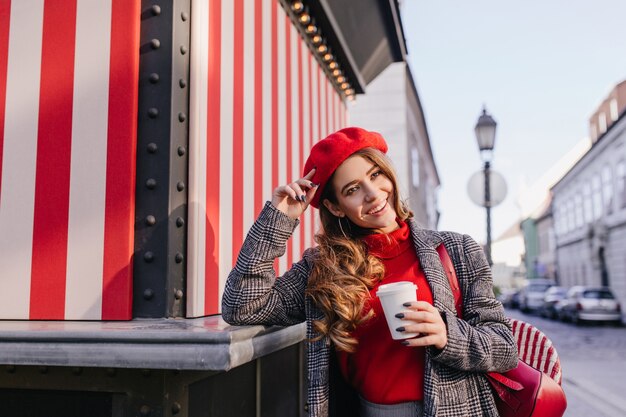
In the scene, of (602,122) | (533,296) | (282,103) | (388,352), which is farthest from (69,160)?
(602,122)

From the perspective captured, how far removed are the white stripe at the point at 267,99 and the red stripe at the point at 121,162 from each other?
1041 millimetres

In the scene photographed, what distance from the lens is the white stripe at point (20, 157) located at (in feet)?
6.22

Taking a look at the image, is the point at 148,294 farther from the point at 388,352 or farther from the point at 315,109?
the point at 315,109

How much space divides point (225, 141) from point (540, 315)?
27.3 m

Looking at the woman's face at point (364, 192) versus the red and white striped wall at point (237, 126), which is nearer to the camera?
the woman's face at point (364, 192)

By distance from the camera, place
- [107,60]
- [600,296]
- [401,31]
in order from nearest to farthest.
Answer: [107,60], [401,31], [600,296]

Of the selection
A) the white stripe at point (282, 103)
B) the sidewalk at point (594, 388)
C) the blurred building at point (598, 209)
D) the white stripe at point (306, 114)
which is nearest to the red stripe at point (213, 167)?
the white stripe at point (282, 103)

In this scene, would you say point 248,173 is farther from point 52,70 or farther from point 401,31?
point 401,31

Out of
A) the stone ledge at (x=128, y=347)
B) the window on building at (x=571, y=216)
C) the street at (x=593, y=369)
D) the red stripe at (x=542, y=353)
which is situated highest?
the window on building at (x=571, y=216)

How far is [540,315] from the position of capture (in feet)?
85.9

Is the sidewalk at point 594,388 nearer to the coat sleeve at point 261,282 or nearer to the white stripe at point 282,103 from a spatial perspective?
the white stripe at point 282,103

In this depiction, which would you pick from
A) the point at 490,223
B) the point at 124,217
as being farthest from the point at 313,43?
the point at 490,223

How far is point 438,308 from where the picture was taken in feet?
5.42

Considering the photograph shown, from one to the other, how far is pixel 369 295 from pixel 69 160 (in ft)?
3.90
